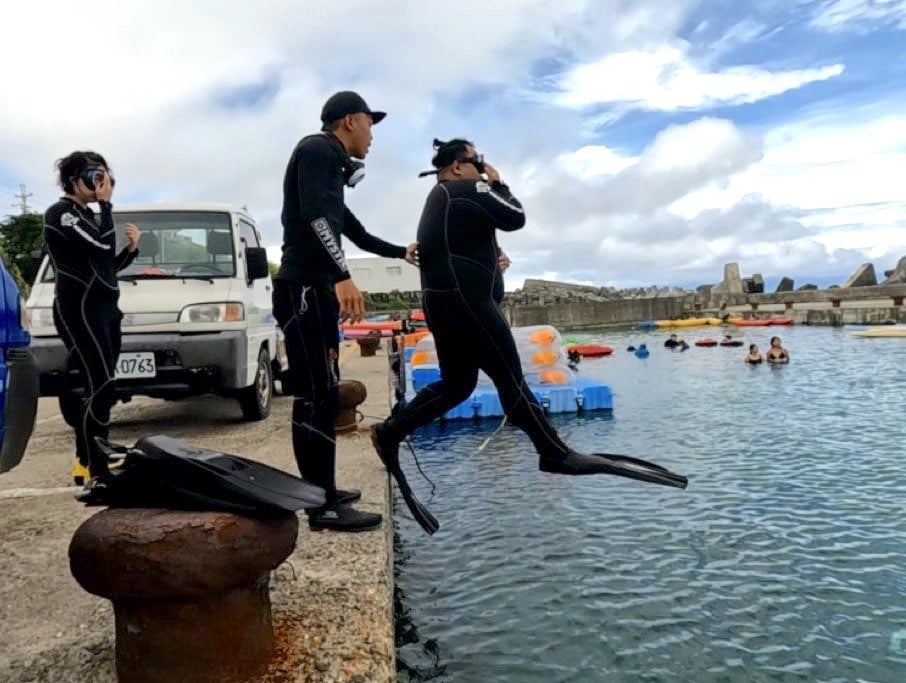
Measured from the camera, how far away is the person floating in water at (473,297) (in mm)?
3469

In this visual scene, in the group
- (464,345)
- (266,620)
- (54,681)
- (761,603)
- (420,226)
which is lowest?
(761,603)

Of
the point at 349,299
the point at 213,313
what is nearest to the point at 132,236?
the point at 213,313

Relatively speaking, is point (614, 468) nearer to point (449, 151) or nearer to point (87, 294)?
point (449, 151)

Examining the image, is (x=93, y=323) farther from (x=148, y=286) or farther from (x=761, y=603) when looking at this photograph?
(x=761, y=603)

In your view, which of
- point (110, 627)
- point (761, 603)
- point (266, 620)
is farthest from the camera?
point (761, 603)

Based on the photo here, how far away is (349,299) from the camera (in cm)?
339

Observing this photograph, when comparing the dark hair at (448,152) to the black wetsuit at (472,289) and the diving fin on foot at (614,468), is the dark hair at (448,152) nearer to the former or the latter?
the black wetsuit at (472,289)

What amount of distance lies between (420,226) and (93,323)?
2.15m

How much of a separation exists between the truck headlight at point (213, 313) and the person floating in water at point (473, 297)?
11.7ft

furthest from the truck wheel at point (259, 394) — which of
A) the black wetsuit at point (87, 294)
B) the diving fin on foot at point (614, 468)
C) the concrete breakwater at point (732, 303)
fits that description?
the concrete breakwater at point (732, 303)

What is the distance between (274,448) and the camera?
20.1 ft

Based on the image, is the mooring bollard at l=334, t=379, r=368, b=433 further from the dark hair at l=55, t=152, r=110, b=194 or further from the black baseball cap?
the black baseball cap

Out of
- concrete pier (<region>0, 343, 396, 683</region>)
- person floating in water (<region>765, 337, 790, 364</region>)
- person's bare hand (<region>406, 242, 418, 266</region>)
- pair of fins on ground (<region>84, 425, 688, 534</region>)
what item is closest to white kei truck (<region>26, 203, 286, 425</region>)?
concrete pier (<region>0, 343, 396, 683</region>)

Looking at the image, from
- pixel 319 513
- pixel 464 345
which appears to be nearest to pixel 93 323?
pixel 319 513
